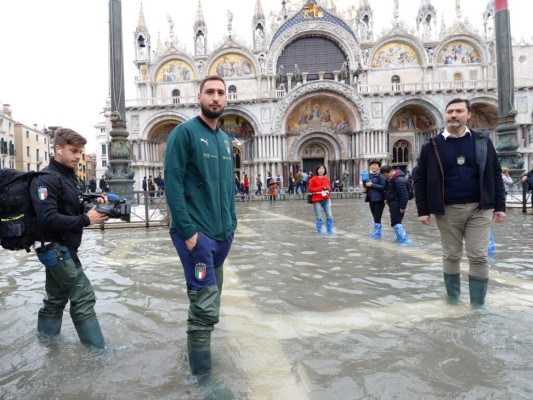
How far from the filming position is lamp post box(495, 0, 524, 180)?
14859 millimetres

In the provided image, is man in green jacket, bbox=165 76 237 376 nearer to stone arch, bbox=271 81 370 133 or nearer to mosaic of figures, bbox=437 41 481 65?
stone arch, bbox=271 81 370 133

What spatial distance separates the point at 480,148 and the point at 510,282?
1.84 m

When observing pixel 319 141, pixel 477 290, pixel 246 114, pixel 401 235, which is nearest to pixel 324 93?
pixel 319 141

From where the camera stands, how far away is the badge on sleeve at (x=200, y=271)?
253 centimetres

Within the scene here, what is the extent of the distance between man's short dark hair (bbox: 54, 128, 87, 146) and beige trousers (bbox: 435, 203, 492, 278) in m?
3.16

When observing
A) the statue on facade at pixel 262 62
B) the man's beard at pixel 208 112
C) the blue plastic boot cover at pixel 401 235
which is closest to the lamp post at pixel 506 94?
the blue plastic boot cover at pixel 401 235

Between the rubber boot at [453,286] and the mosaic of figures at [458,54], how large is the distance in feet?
97.7

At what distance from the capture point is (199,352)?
251 cm

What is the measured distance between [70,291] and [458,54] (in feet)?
107

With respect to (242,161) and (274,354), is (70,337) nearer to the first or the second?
(274,354)

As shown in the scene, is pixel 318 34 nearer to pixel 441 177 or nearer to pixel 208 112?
pixel 441 177

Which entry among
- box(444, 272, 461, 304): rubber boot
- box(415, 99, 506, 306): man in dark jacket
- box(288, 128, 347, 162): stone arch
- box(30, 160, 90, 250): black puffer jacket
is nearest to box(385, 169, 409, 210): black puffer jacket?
box(444, 272, 461, 304): rubber boot

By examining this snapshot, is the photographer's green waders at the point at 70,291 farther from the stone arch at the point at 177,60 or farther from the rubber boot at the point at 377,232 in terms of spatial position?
the stone arch at the point at 177,60

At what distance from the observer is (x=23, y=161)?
161 feet
